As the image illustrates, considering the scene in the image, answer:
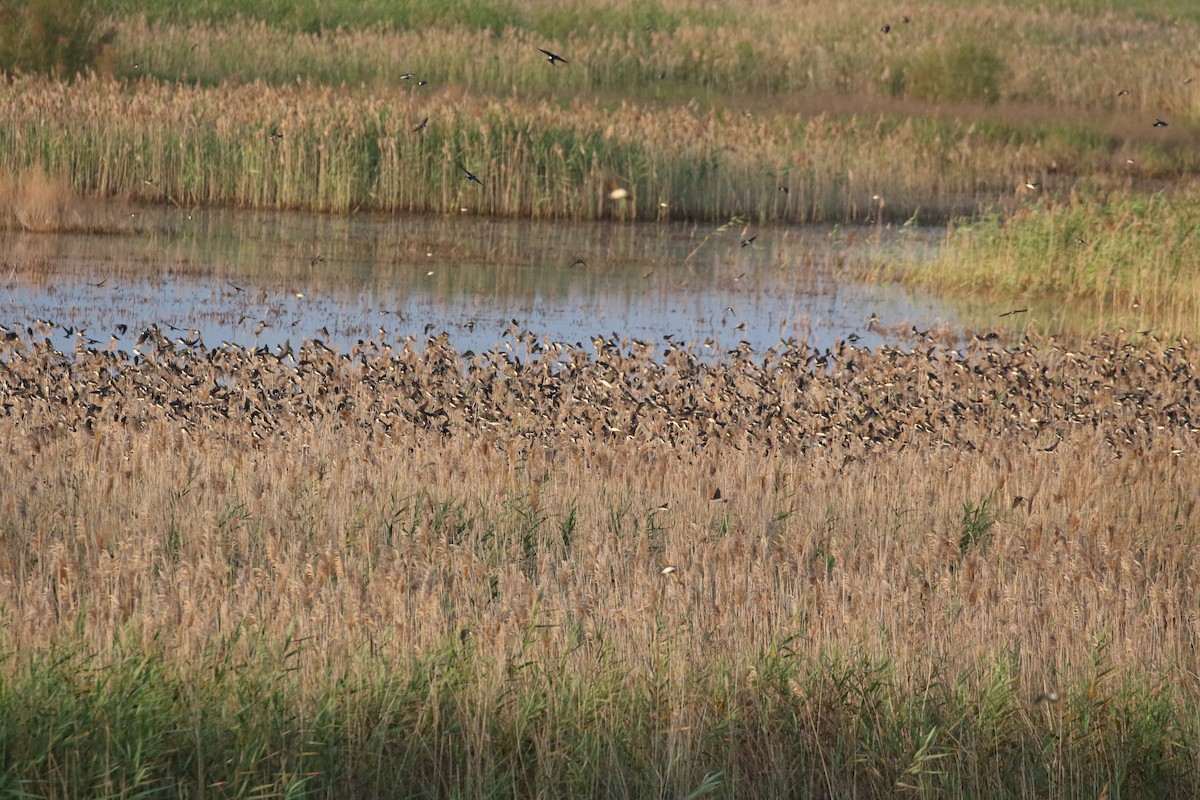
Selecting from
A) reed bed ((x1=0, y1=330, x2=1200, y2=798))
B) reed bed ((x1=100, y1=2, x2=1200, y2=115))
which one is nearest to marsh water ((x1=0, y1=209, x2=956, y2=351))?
reed bed ((x1=0, y1=330, x2=1200, y2=798))

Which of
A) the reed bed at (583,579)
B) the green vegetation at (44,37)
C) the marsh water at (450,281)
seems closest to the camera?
the reed bed at (583,579)

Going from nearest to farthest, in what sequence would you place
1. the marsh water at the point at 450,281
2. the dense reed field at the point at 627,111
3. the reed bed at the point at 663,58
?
1. the marsh water at the point at 450,281
2. the dense reed field at the point at 627,111
3. the reed bed at the point at 663,58

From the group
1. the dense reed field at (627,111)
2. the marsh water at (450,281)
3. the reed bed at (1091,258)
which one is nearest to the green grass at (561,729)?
the marsh water at (450,281)

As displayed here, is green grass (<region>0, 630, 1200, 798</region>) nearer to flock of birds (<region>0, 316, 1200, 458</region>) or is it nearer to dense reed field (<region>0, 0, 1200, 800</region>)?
dense reed field (<region>0, 0, 1200, 800</region>)

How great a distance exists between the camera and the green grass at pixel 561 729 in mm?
4359

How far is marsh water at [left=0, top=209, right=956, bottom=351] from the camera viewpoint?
13.0 meters

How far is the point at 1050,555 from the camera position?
6.70 metres

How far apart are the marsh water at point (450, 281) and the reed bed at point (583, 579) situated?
6.91 ft

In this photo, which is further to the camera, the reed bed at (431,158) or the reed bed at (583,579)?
the reed bed at (431,158)

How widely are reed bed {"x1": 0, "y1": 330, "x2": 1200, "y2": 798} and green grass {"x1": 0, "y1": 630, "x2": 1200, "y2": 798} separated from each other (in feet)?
0.05

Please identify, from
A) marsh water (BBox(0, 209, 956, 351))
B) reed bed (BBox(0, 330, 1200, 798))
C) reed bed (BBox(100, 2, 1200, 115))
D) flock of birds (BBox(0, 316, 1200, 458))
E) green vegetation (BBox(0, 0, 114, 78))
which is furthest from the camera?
reed bed (BBox(100, 2, 1200, 115))

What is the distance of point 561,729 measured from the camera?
4.69 meters

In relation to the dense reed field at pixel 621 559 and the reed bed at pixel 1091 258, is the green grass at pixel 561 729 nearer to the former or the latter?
the dense reed field at pixel 621 559

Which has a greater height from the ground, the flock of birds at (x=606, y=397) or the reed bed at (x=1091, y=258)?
the reed bed at (x=1091, y=258)
